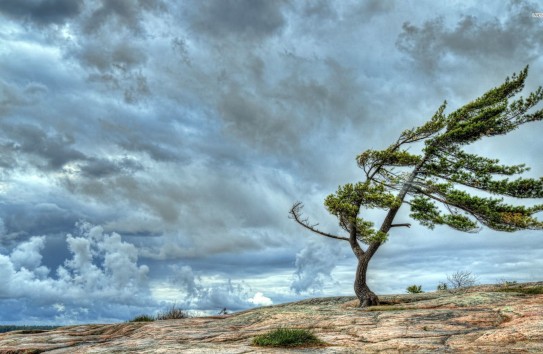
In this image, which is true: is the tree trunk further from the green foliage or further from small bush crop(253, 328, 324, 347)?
small bush crop(253, 328, 324, 347)

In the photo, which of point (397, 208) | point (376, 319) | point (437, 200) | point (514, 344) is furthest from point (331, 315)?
point (437, 200)

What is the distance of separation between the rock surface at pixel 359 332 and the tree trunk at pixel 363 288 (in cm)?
468

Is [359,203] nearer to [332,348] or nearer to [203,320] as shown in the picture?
[203,320]

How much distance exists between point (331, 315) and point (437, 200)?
1282 centimetres

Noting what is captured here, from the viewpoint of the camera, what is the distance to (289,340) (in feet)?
47.5

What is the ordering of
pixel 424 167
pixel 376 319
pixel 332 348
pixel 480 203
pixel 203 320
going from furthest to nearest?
pixel 424 167 < pixel 480 203 < pixel 203 320 < pixel 376 319 < pixel 332 348

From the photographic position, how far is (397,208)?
2852 centimetres

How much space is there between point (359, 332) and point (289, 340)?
7.99ft

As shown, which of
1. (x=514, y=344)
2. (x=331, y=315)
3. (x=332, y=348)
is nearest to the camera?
(x=514, y=344)

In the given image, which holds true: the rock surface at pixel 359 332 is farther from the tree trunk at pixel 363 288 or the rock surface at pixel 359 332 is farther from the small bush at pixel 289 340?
the tree trunk at pixel 363 288

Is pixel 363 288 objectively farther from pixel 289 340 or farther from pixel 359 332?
pixel 289 340

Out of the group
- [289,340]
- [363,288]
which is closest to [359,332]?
[289,340]

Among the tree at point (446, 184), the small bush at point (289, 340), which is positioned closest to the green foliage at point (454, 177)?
the tree at point (446, 184)

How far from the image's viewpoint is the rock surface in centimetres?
1288
